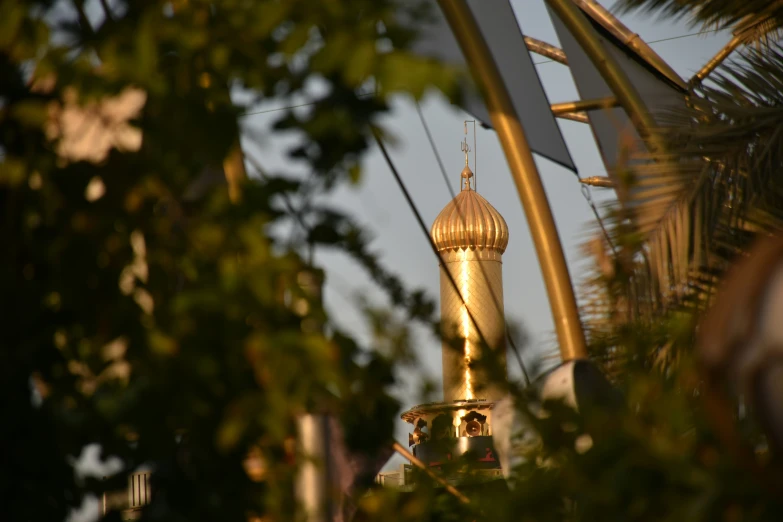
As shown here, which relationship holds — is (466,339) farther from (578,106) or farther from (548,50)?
(548,50)

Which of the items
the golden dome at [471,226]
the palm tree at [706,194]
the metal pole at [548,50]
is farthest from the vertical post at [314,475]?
the golden dome at [471,226]

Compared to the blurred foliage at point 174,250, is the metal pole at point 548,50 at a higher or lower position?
higher

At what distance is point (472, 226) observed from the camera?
1095 inches

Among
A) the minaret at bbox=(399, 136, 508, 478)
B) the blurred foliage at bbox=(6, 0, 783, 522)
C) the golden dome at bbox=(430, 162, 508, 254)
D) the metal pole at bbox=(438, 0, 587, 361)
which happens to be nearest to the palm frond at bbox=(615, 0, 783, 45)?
the minaret at bbox=(399, 136, 508, 478)

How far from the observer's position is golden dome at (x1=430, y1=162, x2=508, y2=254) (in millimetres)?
26750

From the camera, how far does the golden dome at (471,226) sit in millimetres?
26750

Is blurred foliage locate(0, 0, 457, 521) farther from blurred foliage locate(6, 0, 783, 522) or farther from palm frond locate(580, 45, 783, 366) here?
palm frond locate(580, 45, 783, 366)

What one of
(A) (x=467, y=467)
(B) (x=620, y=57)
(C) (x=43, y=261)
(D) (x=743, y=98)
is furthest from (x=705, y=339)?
(B) (x=620, y=57)

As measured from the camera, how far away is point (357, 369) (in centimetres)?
117

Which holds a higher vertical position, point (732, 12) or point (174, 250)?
point (732, 12)

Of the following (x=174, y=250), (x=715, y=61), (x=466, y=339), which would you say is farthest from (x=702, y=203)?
(x=174, y=250)

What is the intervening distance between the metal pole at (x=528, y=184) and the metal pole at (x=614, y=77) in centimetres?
223

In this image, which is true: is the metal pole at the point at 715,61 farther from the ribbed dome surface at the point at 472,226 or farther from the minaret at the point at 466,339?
the ribbed dome surface at the point at 472,226

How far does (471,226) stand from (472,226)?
12cm
